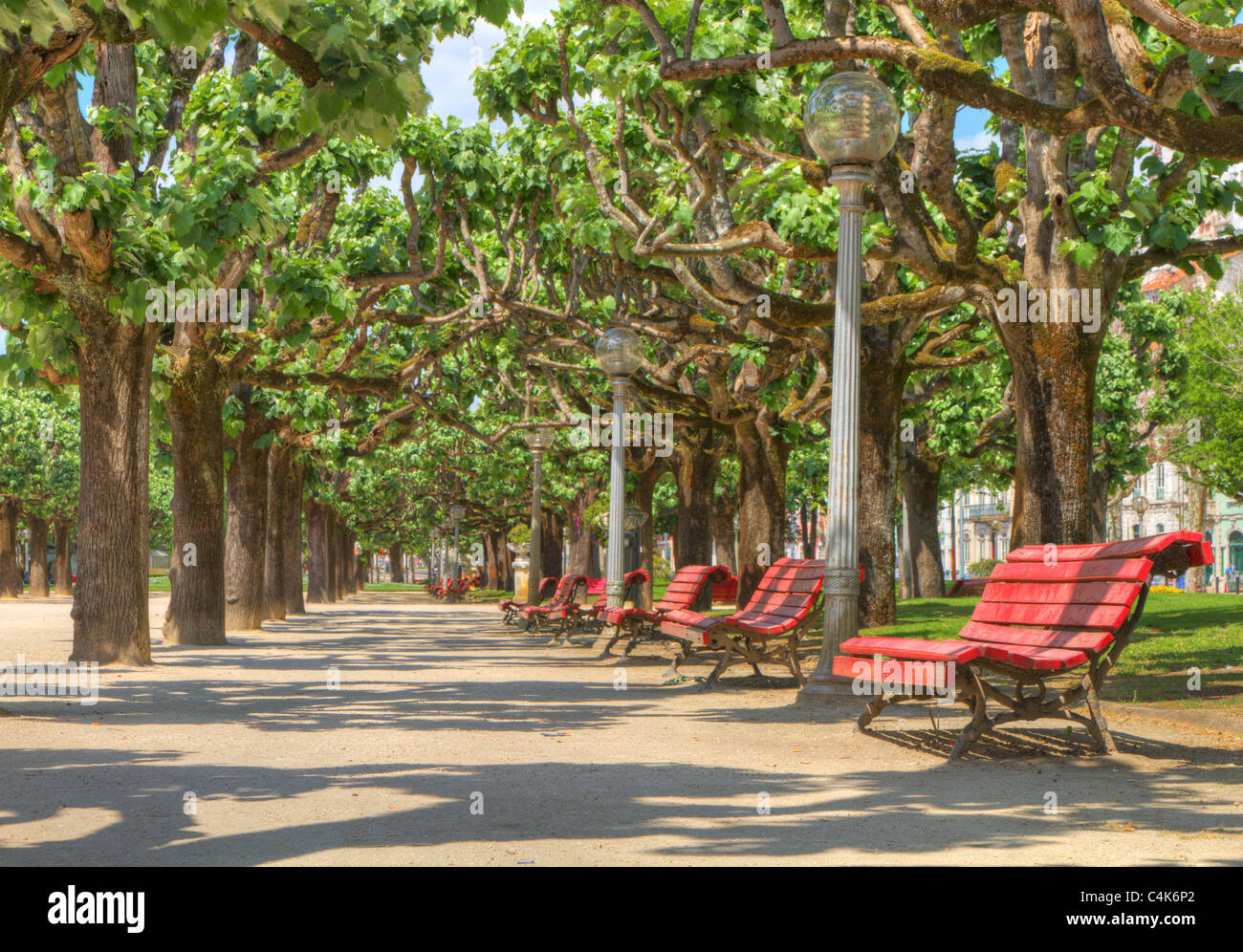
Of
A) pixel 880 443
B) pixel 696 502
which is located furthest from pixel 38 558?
pixel 880 443

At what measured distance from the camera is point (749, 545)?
71.2 feet

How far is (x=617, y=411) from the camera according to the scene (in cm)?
1670

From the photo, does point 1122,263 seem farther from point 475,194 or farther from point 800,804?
point 475,194

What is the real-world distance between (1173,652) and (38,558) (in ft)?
150

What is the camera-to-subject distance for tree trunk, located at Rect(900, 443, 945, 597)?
30547mm

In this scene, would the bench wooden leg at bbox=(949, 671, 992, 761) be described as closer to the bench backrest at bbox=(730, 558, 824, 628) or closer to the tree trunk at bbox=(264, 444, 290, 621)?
the bench backrest at bbox=(730, 558, 824, 628)

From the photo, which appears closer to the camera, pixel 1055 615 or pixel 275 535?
pixel 1055 615

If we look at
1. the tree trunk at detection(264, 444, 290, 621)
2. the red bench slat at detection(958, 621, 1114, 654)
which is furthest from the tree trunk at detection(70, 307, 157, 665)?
the tree trunk at detection(264, 444, 290, 621)

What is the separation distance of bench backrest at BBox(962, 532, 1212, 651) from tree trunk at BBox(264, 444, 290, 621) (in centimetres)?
1993

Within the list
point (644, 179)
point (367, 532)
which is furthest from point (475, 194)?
point (367, 532)

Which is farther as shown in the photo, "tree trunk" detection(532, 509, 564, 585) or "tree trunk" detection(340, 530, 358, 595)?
"tree trunk" detection(340, 530, 358, 595)

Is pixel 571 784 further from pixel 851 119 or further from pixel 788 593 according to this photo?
pixel 851 119

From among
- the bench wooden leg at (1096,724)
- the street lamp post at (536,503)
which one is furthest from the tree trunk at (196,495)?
the bench wooden leg at (1096,724)
